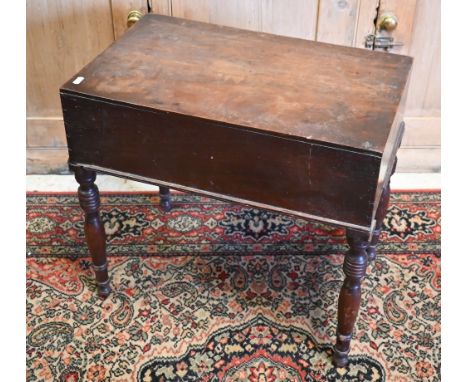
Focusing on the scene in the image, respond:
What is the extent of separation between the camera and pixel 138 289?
2.10 m

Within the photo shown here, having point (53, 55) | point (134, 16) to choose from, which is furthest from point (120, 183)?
point (134, 16)

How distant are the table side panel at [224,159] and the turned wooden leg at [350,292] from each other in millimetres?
74

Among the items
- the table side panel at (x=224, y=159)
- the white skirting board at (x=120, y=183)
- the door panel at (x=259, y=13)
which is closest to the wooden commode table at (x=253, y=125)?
the table side panel at (x=224, y=159)

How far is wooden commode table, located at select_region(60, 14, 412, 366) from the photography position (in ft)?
4.98

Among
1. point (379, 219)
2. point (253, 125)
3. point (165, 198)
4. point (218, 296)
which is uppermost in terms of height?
A: point (253, 125)

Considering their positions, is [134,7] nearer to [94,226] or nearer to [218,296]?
[94,226]

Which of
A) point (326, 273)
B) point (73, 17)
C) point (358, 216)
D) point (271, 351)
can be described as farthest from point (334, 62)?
point (73, 17)

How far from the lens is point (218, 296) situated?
6.77ft

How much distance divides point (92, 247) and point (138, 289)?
237mm

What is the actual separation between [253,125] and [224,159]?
0.43 feet

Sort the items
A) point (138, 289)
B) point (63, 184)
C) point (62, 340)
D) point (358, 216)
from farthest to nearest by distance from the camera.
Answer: point (63, 184) < point (138, 289) < point (62, 340) < point (358, 216)

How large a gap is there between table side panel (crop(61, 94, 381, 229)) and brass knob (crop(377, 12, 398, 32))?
98 centimetres

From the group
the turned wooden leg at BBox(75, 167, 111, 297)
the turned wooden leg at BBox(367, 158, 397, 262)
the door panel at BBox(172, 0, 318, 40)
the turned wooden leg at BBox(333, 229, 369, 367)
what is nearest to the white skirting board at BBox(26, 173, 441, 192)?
the turned wooden leg at BBox(367, 158, 397, 262)

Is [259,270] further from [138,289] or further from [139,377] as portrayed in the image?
[139,377]
